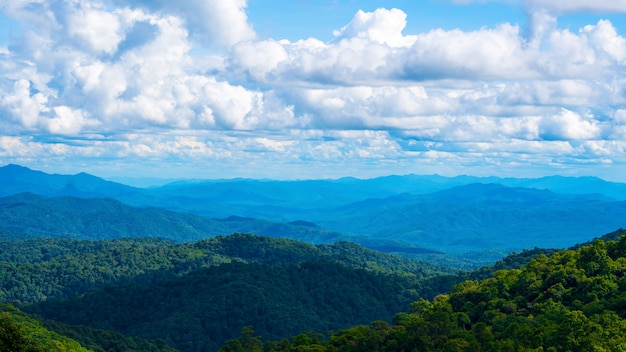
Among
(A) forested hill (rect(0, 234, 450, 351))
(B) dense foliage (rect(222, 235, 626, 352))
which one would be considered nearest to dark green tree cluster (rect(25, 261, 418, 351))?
(A) forested hill (rect(0, 234, 450, 351))

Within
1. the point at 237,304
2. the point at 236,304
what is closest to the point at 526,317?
the point at 237,304

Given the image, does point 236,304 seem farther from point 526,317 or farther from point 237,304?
point 526,317

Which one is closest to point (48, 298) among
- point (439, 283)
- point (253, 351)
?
point (439, 283)

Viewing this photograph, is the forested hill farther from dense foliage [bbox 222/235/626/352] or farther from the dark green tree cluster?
dense foliage [bbox 222/235/626/352]

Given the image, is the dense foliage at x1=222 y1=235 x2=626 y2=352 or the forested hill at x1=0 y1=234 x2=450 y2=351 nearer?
the dense foliage at x1=222 y1=235 x2=626 y2=352

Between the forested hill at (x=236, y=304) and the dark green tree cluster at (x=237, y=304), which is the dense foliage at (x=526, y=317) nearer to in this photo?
the forested hill at (x=236, y=304)

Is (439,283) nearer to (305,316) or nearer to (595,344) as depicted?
(305,316)

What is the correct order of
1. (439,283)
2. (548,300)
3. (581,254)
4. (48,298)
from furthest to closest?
(48,298) < (439,283) < (581,254) < (548,300)

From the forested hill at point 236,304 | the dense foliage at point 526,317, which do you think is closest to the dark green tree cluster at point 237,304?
the forested hill at point 236,304
